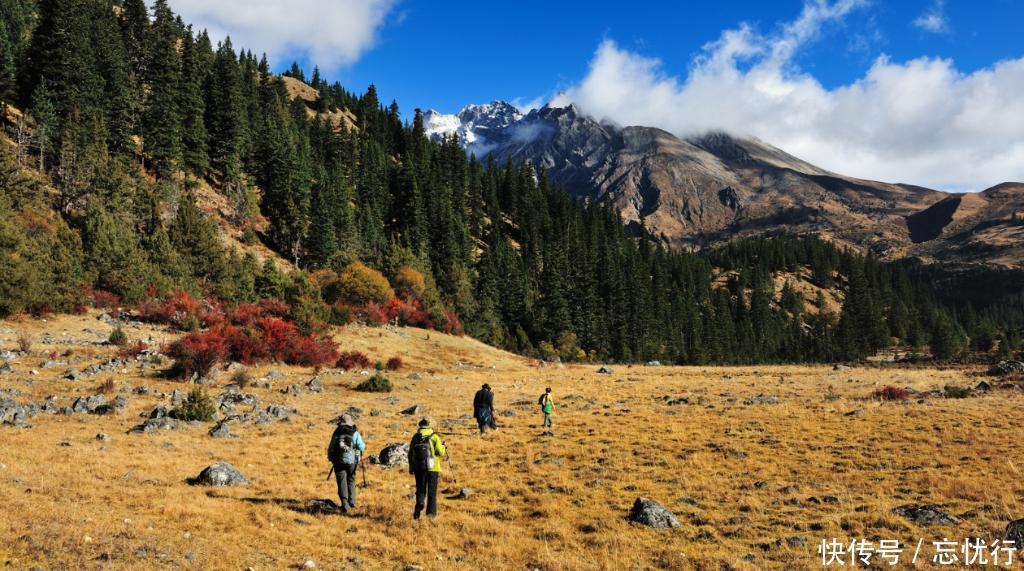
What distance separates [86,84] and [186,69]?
53.8ft

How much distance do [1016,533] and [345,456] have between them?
42.9 ft

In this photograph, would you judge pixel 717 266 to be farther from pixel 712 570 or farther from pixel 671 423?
pixel 712 570

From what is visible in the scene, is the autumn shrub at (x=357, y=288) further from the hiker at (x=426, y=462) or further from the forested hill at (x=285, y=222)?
the hiker at (x=426, y=462)

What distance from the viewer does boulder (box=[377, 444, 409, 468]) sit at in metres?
17.0

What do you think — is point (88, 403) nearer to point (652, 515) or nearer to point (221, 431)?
point (221, 431)

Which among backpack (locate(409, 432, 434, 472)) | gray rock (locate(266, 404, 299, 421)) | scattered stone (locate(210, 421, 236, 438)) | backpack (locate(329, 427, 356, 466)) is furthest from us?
gray rock (locate(266, 404, 299, 421))

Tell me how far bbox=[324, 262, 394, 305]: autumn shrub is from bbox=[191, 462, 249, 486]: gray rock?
4020 centimetres

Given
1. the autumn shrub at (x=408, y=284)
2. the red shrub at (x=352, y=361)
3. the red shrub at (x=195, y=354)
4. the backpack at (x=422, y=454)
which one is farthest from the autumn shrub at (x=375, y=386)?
the autumn shrub at (x=408, y=284)

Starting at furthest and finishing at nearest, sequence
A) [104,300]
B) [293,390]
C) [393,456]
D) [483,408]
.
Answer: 1. [104,300]
2. [293,390]
3. [483,408]
4. [393,456]

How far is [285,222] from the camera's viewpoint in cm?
6606

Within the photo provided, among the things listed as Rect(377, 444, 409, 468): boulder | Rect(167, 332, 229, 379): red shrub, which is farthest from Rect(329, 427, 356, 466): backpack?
Rect(167, 332, 229, 379): red shrub

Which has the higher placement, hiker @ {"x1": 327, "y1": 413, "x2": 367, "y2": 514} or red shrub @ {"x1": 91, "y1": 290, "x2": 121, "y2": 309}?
red shrub @ {"x1": 91, "y1": 290, "x2": 121, "y2": 309}

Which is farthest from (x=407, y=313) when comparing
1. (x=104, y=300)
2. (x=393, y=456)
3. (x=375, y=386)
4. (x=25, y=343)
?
(x=393, y=456)

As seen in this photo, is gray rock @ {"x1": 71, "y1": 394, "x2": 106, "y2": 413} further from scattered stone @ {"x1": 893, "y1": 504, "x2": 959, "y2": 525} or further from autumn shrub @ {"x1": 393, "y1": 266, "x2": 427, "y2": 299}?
autumn shrub @ {"x1": 393, "y1": 266, "x2": 427, "y2": 299}
